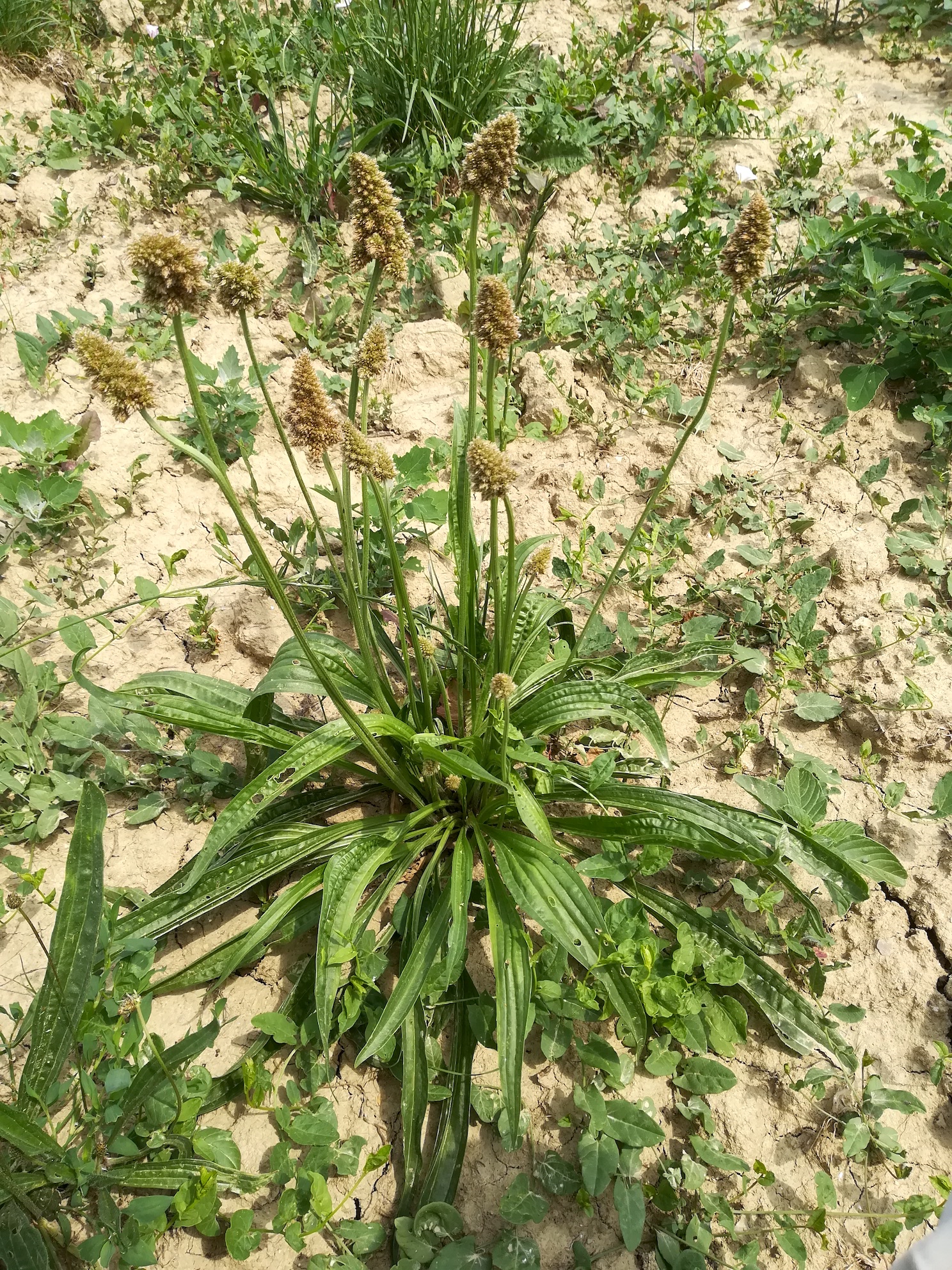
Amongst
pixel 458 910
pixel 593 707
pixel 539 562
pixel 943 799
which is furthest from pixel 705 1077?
pixel 539 562

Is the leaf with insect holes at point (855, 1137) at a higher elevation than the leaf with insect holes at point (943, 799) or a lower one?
lower

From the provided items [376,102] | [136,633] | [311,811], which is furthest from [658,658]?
[376,102]

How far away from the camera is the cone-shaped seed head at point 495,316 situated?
1.64 metres

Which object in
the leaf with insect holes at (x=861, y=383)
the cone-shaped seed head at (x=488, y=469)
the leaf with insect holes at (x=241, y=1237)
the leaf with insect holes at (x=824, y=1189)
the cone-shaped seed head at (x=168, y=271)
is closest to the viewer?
the cone-shaped seed head at (x=168, y=271)

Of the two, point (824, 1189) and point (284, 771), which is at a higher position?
point (284, 771)

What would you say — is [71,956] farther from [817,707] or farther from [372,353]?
[817,707]

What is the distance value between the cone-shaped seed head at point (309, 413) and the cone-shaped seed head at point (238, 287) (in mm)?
153

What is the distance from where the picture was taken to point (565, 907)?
186cm

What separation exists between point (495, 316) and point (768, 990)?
172 centimetres

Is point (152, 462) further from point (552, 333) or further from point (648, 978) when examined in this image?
point (648, 978)

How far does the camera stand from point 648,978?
195cm

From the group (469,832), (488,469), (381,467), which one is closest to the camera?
(488,469)

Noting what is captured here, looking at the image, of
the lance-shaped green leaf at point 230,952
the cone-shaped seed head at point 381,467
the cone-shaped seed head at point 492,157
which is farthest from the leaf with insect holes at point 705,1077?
the cone-shaped seed head at point 492,157

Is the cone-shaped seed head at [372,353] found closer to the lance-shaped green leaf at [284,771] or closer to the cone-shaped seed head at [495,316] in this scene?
the cone-shaped seed head at [495,316]
